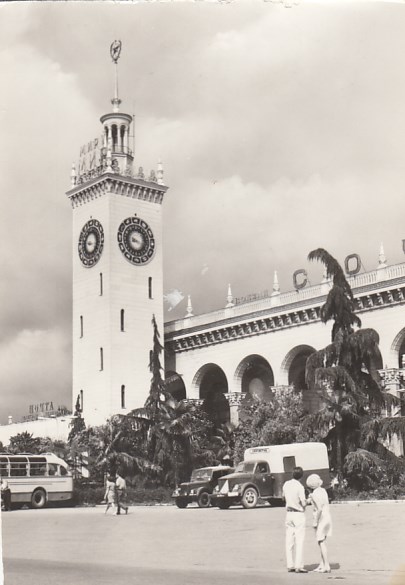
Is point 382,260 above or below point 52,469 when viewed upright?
above

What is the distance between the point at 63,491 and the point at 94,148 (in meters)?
19.3

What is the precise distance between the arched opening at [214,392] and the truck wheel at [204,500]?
19808 millimetres

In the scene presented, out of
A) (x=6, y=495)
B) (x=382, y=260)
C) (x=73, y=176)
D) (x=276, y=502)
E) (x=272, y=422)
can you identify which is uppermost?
(x=73, y=176)

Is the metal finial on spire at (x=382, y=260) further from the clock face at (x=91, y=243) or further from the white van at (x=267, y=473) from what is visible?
the clock face at (x=91, y=243)

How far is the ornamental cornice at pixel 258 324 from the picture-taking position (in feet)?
127

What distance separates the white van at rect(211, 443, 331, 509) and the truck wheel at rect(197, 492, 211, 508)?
166 cm

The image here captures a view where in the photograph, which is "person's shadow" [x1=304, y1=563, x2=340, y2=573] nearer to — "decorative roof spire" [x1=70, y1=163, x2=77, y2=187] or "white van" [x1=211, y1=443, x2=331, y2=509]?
"white van" [x1=211, y1=443, x2=331, y2=509]

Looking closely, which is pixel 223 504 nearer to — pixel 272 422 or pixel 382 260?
pixel 272 422

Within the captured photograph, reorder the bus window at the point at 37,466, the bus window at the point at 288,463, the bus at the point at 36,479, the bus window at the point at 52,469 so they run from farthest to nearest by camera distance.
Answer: the bus window at the point at 52,469
the bus window at the point at 37,466
the bus at the point at 36,479
the bus window at the point at 288,463

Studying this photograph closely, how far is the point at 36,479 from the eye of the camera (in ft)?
104

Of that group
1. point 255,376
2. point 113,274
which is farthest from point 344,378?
point 113,274

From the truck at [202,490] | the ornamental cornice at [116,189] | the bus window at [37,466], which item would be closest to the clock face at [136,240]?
the ornamental cornice at [116,189]

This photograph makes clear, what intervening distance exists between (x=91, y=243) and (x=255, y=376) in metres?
10.8

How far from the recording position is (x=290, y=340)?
43656 millimetres
